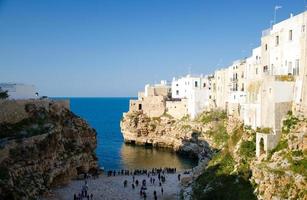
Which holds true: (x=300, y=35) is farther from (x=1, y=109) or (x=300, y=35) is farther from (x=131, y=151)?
(x=131, y=151)

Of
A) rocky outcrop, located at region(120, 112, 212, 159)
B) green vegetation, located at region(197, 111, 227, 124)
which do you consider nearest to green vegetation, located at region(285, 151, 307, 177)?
rocky outcrop, located at region(120, 112, 212, 159)

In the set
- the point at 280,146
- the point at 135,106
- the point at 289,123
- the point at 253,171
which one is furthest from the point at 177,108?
the point at 280,146

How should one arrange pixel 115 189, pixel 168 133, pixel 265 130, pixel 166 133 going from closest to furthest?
pixel 265 130
pixel 115 189
pixel 168 133
pixel 166 133

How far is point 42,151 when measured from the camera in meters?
42.8

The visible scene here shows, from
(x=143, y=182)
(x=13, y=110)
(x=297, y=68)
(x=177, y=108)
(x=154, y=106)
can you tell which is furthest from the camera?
(x=154, y=106)

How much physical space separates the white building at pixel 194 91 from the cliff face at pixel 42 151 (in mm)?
24735

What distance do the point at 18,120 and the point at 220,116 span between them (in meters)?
32.8

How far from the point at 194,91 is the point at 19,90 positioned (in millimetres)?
32958

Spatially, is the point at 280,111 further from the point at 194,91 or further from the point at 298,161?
the point at 194,91

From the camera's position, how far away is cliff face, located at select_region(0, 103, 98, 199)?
3716 cm

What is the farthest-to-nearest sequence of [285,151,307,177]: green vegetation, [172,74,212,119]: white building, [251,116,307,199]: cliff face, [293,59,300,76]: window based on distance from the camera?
[172,74,212,119]: white building < [293,59,300,76]: window < [285,151,307,177]: green vegetation < [251,116,307,199]: cliff face

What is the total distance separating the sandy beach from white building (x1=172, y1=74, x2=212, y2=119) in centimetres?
2564

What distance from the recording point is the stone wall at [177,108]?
8104 centimetres

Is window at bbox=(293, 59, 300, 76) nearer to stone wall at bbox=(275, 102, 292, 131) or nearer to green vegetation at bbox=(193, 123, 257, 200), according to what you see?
stone wall at bbox=(275, 102, 292, 131)
